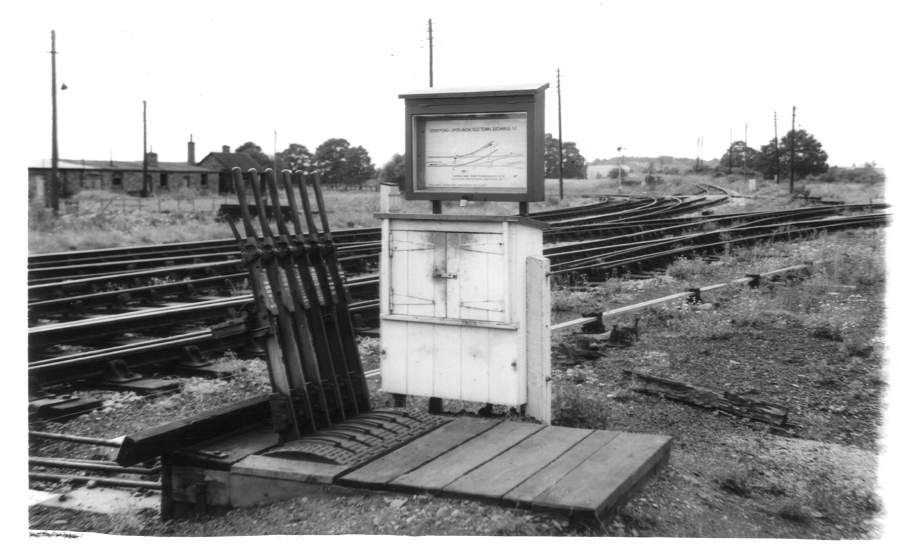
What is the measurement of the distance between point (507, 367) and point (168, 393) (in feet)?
9.14

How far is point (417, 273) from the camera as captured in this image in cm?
489

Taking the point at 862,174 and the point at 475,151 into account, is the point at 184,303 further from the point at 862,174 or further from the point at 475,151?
the point at 862,174

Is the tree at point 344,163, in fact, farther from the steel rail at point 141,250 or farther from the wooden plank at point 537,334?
the wooden plank at point 537,334

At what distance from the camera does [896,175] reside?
4.43 meters

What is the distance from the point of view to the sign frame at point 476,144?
15.5 ft

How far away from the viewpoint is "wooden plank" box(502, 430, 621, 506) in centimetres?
358

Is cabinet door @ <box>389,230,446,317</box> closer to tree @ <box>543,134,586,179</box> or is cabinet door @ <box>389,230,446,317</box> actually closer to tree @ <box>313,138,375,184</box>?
tree @ <box>313,138,375,184</box>

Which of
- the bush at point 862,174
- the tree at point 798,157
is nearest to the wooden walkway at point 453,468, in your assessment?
the bush at point 862,174

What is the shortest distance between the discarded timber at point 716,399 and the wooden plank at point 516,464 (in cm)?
134

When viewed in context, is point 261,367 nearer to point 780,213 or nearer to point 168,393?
point 168,393

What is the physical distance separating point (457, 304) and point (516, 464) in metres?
1.08

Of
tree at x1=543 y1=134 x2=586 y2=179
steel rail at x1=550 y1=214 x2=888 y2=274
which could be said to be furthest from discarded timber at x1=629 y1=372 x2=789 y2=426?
tree at x1=543 y1=134 x2=586 y2=179

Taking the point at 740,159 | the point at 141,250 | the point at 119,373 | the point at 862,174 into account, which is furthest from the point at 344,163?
the point at 740,159

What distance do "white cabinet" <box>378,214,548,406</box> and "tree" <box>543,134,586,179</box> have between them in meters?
28.4
